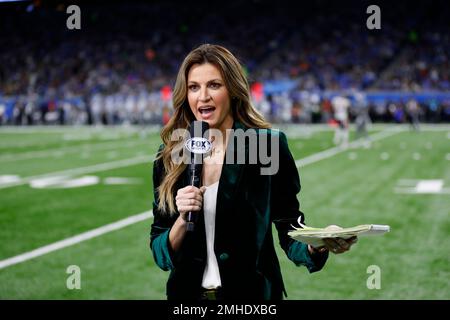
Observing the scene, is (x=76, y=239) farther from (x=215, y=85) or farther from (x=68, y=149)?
(x=68, y=149)

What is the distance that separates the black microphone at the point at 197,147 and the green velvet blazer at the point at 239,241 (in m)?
0.10

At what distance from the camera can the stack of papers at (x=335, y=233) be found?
216cm

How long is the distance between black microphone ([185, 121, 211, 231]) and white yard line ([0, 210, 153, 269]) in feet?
16.1

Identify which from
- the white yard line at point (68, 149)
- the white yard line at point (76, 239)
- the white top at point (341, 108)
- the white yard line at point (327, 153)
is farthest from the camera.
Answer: the white top at point (341, 108)

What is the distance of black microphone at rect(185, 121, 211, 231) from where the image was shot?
95.7 inches

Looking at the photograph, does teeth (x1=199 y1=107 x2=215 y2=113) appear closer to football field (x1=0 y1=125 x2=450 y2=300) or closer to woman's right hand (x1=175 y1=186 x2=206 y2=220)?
woman's right hand (x1=175 y1=186 x2=206 y2=220)

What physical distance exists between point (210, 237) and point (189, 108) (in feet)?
1.74

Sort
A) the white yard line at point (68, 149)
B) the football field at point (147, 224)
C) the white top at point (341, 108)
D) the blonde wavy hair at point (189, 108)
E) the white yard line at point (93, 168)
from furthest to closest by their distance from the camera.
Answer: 1. the white top at point (341, 108)
2. the white yard line at point (68, 149)
3. the white yard line at point (93, 168)
4. the football field at point (147, 224)
5. the blonde wavy hair at point (189, 108)

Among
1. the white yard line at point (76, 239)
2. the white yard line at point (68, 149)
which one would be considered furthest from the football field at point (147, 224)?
the white yard line at point (68, 149)

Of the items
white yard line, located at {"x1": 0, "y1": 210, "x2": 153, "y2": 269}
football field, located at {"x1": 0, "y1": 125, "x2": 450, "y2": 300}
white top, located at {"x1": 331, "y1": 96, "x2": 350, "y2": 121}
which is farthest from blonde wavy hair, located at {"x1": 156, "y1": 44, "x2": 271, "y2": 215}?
white top, located at {"x1": 331, "y1": 96, "x2": 350, "y2": 121}

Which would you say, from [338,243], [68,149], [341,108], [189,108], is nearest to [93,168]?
[68,149]

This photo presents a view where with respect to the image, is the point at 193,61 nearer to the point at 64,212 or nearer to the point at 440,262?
the point at 440,262

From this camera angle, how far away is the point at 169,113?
2806cm

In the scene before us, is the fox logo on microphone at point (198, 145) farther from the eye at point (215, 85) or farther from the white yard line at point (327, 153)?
the white yard line at point (327, 153)
